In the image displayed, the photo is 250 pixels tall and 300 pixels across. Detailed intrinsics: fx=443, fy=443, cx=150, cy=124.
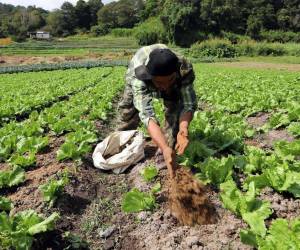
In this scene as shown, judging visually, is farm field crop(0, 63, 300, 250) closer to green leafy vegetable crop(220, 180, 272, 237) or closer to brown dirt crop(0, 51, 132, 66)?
green leafy vegetable crop(220, 180, 272, 237)

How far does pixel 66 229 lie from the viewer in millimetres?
4602

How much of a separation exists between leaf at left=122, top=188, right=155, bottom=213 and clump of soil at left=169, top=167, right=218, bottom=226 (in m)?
0.37

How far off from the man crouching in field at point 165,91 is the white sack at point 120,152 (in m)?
0.50

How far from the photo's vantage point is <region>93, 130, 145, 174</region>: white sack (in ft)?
20.5

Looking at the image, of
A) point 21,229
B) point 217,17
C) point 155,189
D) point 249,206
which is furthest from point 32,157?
point 217,17

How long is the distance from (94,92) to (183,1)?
5463 centimetres

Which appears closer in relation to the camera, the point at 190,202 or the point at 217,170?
the point at 190,202

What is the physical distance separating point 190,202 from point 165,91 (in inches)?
66.5

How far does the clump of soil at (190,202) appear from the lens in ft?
14.1

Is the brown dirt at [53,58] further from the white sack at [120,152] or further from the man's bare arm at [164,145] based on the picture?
the man's bare arm at [164,145]

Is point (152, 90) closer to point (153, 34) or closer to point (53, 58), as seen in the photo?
point (53, 58)

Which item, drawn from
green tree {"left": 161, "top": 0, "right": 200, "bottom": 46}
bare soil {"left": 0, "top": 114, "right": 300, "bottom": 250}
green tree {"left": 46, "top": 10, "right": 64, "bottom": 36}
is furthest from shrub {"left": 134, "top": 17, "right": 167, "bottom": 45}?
bare soil {"left": 0, "top": 114, "right": 300, "bottom": 250}

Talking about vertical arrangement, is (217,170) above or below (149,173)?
above

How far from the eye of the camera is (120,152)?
21.6ft
